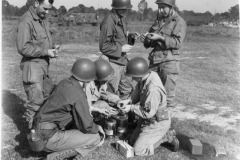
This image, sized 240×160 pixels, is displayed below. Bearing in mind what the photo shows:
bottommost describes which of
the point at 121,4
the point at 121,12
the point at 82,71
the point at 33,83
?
the point at 33,83

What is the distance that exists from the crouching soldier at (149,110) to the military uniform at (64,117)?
0.96 metres

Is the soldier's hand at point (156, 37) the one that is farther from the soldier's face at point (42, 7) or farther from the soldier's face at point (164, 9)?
the soldier's face at point (42, 7)

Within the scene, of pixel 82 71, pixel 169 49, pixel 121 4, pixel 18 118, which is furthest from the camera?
pixel 18 118

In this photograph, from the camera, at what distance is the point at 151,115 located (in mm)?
5090

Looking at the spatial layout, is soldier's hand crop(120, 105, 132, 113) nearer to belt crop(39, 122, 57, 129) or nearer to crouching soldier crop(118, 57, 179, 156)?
crouching soldier crop(118, 57, 179, 156)

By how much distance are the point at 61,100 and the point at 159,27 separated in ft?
10.9

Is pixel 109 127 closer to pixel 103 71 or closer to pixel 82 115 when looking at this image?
pixel 103 71

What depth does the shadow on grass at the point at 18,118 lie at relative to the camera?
538 cm

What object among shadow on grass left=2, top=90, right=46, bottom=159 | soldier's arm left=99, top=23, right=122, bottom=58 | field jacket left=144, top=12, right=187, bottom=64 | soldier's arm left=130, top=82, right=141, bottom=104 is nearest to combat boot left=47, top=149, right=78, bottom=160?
shadow on grass left=2, top=90, right=46, bottom=159

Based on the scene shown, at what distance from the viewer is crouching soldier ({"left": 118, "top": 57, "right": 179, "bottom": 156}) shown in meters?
5.11

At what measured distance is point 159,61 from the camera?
667 cm

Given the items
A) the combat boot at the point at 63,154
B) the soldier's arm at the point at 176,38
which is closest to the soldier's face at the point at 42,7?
the soldier's arm at the point at 176,38

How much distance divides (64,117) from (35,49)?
1781 millimetres

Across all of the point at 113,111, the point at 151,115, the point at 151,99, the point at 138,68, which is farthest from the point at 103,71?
the point at 151,115
